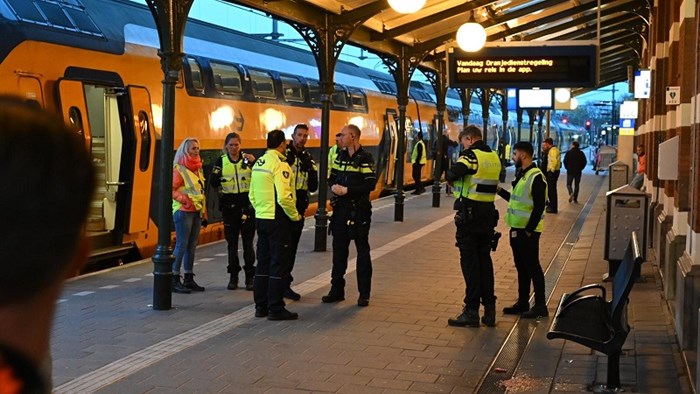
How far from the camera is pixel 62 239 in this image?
4.45ft

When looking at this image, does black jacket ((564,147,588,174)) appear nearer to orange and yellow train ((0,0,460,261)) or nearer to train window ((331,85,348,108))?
train window ((331,85,348,108))

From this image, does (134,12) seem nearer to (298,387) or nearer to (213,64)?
(213,64)

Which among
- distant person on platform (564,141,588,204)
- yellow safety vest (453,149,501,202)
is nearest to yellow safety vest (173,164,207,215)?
yellow safety vest (453,149,501,202)

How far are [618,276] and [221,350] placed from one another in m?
3.21

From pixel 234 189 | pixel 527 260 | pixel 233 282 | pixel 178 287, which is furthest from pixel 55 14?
pixel 527 260

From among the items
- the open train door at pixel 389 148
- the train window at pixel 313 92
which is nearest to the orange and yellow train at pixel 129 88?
the train window at pixel 313 92

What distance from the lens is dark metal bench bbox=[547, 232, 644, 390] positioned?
5.96 metres

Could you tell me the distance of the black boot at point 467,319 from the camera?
8.30 metres

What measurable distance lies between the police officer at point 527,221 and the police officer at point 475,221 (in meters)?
0.47

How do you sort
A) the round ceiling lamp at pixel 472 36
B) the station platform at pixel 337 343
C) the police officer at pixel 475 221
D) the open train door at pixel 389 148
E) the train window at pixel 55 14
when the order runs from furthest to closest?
the open train door at pixel 389 148, the round ceiling lamp at pixel 472 36, the train window at pixel 55 14, the police officer at pixel 475 221, the station platform at pixel 337 343

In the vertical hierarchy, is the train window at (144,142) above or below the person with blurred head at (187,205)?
above

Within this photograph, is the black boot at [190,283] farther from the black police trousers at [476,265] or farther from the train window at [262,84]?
the train window at [262,84]

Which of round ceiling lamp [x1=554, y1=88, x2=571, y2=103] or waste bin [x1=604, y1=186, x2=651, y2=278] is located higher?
round ceiling lamp [x1=554, y1=88, x2=571, y2=103]

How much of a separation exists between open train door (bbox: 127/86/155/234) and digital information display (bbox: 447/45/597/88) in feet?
15.5
